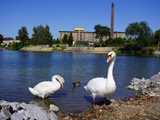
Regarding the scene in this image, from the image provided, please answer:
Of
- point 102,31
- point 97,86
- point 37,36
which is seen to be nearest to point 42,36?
point 37,36

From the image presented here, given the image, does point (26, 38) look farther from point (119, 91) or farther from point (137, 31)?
point (119, 91)

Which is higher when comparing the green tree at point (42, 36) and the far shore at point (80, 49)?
the green tree at point (42, 36)

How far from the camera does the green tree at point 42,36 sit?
185 m

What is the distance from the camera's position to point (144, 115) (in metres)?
11.7

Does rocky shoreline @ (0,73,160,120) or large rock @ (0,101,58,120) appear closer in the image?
large rock @ (0,101,58,120)

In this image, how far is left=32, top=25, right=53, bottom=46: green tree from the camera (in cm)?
18500

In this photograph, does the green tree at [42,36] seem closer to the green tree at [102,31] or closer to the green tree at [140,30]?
the green tree at [102,31]

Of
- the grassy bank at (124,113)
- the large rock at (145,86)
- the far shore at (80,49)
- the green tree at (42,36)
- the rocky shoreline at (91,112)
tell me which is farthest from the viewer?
the green tree at (42,36)

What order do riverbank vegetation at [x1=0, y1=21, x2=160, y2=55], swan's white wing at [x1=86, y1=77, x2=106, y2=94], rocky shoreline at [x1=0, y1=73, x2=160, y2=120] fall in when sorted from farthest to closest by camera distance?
riverbank vegetation at [x1=0, y1=21, x2=160, y2=55], swan's white wing at [x1=86, y1=77, x2=106, y2=94], rocky shoreline at [x1=0, y1=73, x2=160, y2=120]

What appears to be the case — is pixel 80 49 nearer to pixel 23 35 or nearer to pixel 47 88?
pixel 23 35

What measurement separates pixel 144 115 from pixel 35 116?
3795 mm

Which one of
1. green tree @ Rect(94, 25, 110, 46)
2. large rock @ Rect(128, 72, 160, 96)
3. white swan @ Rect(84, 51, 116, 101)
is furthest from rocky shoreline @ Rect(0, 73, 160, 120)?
green tree @ Rect(94, 25, 110, 46)

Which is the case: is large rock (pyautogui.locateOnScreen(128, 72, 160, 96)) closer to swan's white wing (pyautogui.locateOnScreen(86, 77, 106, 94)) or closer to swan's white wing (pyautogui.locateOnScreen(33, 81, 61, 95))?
swan's white wing (pyautogui.locateOnScreen(33, 81, 61, 95))

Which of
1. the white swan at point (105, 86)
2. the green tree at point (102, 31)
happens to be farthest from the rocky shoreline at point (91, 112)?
the green tree at point (102, 31)
